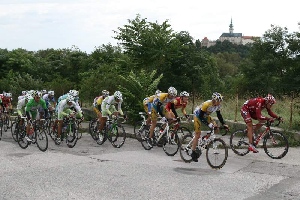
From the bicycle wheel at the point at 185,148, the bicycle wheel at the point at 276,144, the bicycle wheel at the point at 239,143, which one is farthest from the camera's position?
the bicycle wheel at the point at 239,143

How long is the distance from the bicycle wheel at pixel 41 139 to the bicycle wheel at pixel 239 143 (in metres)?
5.98

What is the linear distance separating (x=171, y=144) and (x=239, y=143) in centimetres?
202

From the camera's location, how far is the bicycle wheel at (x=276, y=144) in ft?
36.3

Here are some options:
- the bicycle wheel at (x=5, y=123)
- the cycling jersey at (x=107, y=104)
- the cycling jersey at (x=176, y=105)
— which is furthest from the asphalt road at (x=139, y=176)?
the bicycle wheel at (x=5, y=123)

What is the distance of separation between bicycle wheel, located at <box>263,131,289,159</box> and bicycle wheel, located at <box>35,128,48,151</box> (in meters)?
6.90

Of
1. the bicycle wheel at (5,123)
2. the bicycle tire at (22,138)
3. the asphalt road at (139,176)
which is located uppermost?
the bicycle wheel at (5,123)

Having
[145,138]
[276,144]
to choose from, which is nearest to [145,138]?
[145,138]

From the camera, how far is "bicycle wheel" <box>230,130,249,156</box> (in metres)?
11.6

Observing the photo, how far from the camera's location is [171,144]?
1198cm

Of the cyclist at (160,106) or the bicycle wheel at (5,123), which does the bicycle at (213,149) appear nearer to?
the cyclist at (160,106)

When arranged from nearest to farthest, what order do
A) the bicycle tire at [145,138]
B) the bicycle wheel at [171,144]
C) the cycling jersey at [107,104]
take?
1. the bicycle wheel at [171,144]
2. the bicycle tire at [145,138]
3. the cycling jersey at [107,104]

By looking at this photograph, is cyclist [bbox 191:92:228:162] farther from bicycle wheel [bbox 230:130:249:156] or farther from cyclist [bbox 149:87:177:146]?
cyclist [bbox 149:87:177:146]

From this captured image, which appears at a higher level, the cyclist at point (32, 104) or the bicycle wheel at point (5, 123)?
the cyclist at point (32, 104)

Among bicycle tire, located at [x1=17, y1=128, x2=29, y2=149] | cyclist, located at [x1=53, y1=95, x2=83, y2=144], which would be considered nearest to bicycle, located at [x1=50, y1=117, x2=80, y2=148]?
cyclist, located at [x1=53, y1=95, x2=83, y2=144]
